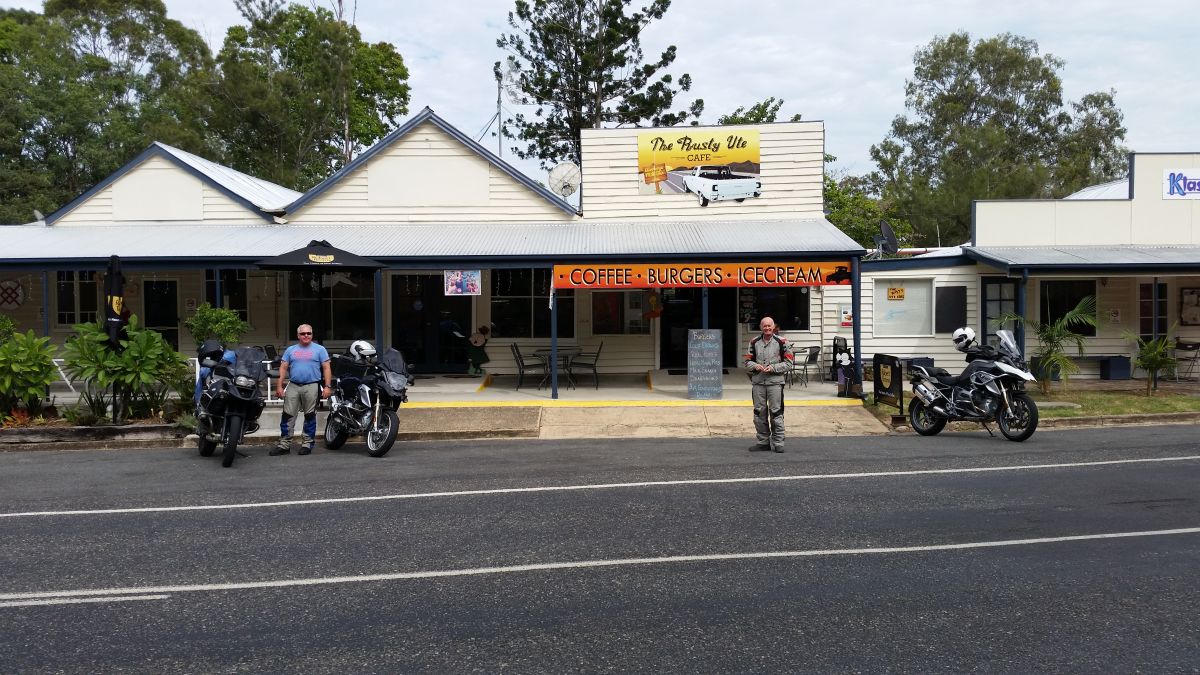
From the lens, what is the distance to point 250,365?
10.3m

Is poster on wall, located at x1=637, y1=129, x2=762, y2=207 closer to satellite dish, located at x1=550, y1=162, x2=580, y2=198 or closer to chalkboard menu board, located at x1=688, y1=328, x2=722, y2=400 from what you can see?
satellite dish, located at x1=550, y1=162, x2=580, y2=198

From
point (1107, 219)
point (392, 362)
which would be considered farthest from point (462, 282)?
point (1107, 219)

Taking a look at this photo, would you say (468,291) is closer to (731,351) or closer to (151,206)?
(731,351)

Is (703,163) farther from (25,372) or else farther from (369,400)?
(25,372)

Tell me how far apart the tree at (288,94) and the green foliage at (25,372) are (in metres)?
24.8

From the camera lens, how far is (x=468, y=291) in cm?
1490

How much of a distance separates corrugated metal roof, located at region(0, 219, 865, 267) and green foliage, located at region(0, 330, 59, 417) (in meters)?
3.19

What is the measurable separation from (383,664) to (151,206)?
17.2m

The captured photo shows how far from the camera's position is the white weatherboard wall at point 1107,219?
17.9 m

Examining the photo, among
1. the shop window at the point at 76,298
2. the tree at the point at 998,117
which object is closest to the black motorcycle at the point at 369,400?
the shop window at the point at 76,298

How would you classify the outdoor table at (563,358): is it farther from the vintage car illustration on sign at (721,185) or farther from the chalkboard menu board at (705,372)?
the vintage car illustration on sign at (721,185)

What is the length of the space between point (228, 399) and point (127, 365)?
3.07 meters

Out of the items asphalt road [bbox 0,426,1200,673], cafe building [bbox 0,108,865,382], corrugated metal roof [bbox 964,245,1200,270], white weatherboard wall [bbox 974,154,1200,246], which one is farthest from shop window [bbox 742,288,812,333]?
asphalt road [bbox 0,426,1200,673]

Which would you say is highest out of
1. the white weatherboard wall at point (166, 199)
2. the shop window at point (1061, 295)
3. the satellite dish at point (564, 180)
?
the satellite dish at point (564, 180)
